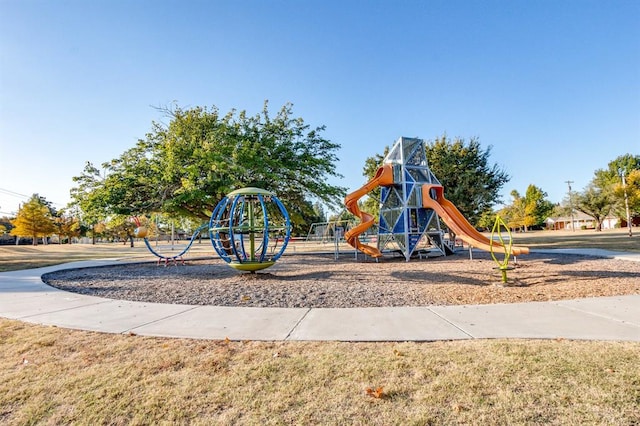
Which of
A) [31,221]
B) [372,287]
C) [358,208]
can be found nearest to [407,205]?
[358,208]

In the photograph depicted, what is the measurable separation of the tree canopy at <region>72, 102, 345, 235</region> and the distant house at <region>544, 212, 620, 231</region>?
6817 centimetres

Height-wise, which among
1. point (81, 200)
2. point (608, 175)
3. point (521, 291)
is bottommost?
point (521, 291)

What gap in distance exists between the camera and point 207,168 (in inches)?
616

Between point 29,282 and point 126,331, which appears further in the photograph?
point 29,282

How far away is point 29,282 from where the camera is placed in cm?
951

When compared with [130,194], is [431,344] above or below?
below

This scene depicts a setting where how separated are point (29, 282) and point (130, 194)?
7809 millimetres

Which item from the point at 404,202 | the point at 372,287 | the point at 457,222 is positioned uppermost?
the point at 404,202

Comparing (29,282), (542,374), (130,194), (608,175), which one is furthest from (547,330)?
(608,175)

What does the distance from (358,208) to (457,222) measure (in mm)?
4497

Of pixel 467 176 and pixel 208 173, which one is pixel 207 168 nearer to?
pixel 208 173

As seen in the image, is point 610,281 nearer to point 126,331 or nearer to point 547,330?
point 547,330

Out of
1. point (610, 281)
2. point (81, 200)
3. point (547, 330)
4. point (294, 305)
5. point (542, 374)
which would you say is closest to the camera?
point (542, 374)

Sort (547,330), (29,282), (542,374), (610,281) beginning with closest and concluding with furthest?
1. (542,374)
2. (547,330)
3. (610,281)
4. (29,282)
